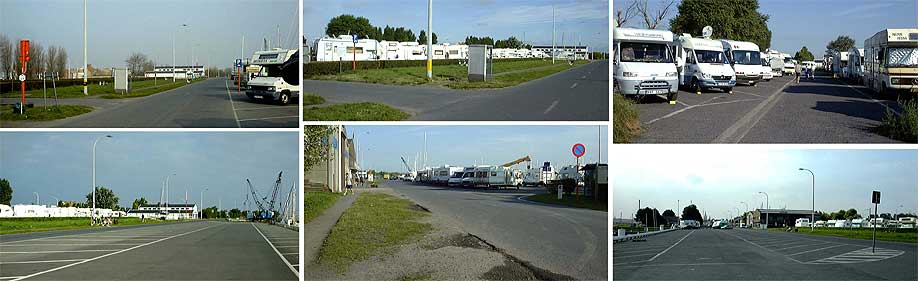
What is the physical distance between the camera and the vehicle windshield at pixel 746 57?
16484 millimetres

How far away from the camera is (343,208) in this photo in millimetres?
9805

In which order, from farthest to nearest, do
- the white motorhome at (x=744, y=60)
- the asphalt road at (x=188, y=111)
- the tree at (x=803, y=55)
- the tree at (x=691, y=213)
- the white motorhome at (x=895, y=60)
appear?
1. the white motorhome at (x=744, y=60)
2. the tree at (x=803, y=55)
3. the white motorhome at (x=895, y=60)
4. the tree at (x=691, y=213)
5. the asphalt road at (x=188, y=111)

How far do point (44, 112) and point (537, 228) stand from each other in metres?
7.13

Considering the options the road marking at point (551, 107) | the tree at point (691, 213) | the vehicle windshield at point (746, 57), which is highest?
Answer: the vehicle windshield at point (746, 57)

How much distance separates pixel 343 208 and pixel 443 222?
1421 mm

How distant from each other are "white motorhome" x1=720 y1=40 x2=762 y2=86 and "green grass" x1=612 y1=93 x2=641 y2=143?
292 inches

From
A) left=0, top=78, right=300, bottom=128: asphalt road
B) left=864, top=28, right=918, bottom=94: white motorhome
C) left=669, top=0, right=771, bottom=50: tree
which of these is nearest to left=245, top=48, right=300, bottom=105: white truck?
left=0, top=78, right=300, bottom=128: asphalt road

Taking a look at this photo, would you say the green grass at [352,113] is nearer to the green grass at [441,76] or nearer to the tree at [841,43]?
the green grass at [441,76]

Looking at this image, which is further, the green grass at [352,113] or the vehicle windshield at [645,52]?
the vehicle windshield at [645,52]

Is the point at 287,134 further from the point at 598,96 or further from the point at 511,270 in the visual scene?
the point at 598,96

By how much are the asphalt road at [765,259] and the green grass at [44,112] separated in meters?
7.84

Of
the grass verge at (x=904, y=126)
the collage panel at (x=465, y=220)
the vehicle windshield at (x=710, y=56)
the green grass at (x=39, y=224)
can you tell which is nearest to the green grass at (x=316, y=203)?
the collage panel at (x=465, y=220)

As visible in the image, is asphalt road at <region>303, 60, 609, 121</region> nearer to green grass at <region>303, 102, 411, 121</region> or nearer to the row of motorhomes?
green grass at <region>303, 102, 411, 121</region>

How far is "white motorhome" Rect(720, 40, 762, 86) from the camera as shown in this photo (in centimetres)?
1634
